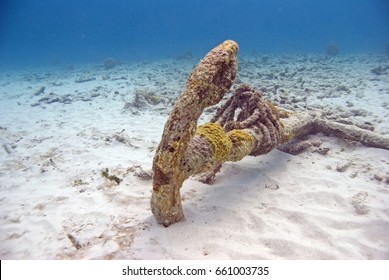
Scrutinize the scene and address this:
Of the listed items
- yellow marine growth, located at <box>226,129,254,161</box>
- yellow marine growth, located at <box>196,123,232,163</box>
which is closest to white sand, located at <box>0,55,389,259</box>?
yellow marine growth, located at <box>226,129,254,161</box>

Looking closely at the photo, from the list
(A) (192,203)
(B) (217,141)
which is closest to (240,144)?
(B) (217,141)

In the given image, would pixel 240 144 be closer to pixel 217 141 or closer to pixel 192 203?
pixel 217 141

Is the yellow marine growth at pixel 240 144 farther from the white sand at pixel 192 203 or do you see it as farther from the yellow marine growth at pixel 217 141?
the white sand at pixel 192 203

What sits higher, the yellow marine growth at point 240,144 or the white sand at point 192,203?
the yellow marine growth at point 240,144

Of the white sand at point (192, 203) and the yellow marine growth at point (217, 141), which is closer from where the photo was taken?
the white sand at point (192, 203)

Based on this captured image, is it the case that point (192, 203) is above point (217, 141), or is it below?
below

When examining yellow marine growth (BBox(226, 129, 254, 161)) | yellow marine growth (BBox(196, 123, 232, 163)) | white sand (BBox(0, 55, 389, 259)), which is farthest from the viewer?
yellow marine growth (BBox(226, 129, 254, 161))

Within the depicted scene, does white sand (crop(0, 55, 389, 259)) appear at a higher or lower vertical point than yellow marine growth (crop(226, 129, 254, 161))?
lower

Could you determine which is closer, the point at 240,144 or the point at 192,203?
the point at 240,144

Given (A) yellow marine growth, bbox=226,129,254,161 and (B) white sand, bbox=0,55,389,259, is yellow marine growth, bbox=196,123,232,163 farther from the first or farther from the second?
(B) white sand, bbox=0,55,389,259

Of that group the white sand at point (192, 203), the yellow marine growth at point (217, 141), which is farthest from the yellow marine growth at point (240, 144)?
the white sand at point (192, 203)

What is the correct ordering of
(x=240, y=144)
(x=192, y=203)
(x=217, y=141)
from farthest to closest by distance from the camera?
(x=192, y=203), (x=240, y=144), (x=217, y=141)

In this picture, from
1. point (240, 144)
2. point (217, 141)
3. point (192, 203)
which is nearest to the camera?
point (217, 141)

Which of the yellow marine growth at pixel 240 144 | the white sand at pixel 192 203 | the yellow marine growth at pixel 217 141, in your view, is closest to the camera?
the white sand at pixel 192 203
